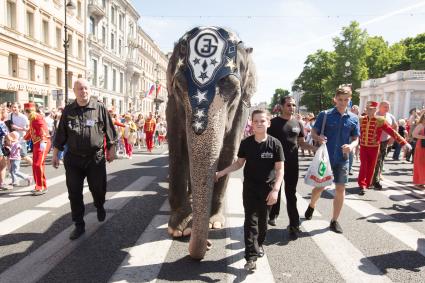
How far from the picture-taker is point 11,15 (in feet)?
82.7

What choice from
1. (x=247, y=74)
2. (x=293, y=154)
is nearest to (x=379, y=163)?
(x=293, y=154)

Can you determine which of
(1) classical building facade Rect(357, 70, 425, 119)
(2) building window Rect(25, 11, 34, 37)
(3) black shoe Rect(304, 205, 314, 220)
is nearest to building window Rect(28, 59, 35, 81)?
(2) building window Rect(25, 11, 34, 37)

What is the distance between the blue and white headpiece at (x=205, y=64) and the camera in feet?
12.2

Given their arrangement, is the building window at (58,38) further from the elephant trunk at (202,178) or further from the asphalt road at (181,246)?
the elephant trunk at (202,178)

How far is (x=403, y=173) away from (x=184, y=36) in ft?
34.6

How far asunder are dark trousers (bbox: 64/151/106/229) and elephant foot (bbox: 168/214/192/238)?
116 centimetres

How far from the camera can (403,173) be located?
1202 centimetres

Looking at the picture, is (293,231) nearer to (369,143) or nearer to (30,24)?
(369,143)

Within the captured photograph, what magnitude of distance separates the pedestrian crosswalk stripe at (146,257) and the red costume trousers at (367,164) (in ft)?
17.1

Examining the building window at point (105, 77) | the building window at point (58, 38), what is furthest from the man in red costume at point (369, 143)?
the building window at point (105, 77)

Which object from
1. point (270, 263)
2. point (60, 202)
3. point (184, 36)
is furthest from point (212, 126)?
point (60, 202)

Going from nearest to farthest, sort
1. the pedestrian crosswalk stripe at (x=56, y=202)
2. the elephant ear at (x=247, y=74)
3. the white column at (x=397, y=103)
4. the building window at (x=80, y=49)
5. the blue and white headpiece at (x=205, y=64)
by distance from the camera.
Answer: the blue and white headpiece at (x=205, y=64), the elephant ear at (x=247, y=74), the pedestrian crosswalk stripe at (x=56, y=202), the building window at (x=80, y=49), the white column at (x=397, y=103)

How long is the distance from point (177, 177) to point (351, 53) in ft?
174

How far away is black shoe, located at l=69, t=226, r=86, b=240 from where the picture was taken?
4602mm
